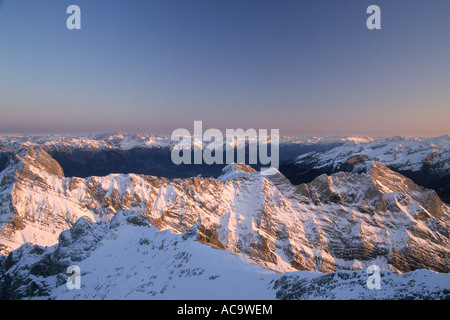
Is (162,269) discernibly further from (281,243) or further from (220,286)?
(281,243)

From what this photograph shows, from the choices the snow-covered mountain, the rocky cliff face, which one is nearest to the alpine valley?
the snow-covered mountain

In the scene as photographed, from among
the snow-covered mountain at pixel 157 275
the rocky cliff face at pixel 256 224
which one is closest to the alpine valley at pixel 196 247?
the snow-covered mountain at pixel 157 275

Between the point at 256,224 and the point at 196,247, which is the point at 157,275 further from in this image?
the point at 256,224

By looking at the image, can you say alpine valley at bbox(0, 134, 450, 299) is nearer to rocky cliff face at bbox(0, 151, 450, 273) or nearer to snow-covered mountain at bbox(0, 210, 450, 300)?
snow-covered mountain at bbox(0, 210, 450, 300)

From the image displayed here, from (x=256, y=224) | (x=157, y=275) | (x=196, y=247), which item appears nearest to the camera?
(x=157, y=275)

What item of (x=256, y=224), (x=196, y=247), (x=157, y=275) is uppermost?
(x=196, y=247)

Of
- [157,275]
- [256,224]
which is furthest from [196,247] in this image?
[256,224]
